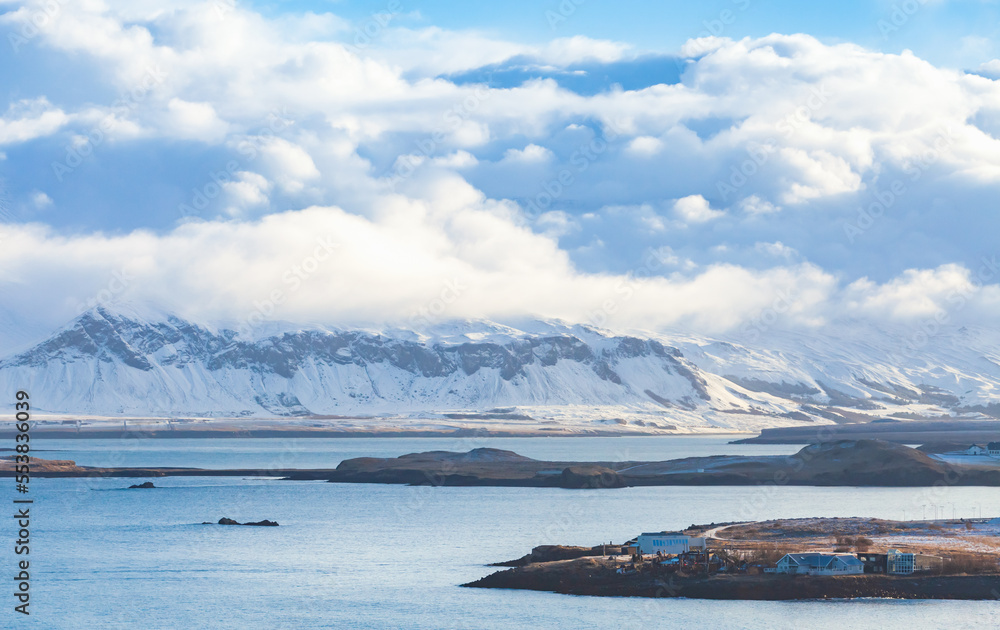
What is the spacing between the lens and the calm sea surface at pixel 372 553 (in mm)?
80562

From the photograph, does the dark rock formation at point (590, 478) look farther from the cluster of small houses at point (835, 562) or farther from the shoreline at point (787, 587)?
the shoreline at point (787, 587)

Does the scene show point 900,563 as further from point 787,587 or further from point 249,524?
point 249,524

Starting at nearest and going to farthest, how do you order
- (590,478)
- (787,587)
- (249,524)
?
(787,587) → (249,524) → (590,478)

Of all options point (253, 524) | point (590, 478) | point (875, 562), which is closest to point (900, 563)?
point (875, 562)

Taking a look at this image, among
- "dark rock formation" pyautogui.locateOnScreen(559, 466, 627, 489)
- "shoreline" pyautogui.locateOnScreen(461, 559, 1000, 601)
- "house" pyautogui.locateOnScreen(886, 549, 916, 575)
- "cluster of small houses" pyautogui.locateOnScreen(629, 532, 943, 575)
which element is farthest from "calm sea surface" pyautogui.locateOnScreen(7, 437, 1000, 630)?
"dark rock formation" pyautogui.locateOnScreen(559, 466, 627, 489)

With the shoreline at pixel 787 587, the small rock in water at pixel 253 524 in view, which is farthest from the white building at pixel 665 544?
the small rock in water at pixel 253 524

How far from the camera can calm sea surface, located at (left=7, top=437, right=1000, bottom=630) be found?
3172 inches

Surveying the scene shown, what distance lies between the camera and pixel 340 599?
88.2 m

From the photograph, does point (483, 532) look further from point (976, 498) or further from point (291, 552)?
point (976, 498)

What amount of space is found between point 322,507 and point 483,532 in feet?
119

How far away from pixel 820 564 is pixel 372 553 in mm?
39583

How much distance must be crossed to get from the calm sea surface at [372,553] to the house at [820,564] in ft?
11.3

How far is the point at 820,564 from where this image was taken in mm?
85812

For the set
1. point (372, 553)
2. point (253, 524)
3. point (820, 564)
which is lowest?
point (372, 553)
